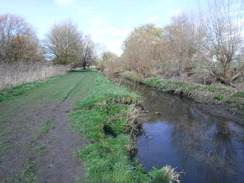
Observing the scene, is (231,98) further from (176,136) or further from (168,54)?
(168,54)

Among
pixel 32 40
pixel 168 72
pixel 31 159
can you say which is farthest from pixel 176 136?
pixel 32 40

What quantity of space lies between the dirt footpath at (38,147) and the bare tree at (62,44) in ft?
119

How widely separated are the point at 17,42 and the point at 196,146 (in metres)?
31.3

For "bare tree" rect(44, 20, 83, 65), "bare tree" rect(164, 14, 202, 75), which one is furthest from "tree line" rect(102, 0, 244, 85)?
"bare tree" rect(44, 20, 83, 65)

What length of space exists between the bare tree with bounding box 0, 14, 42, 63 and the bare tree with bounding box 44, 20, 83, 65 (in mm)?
7457

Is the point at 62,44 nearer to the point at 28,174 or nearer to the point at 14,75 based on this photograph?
the point at 14,75

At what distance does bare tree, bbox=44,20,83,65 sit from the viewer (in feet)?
132

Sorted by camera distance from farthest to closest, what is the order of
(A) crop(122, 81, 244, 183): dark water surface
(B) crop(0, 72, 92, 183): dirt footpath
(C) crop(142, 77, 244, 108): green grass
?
(C) crop(142, 77, 244, 108): green grass
(A) crop(122, 81, 244, 183): dark water surface
(B) crop(0, 72, 92, 183): dirt footpath

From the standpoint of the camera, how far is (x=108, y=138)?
A: 565 centimetres

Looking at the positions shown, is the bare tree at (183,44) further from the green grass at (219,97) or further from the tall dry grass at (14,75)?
the tall dry grass at (14,75)

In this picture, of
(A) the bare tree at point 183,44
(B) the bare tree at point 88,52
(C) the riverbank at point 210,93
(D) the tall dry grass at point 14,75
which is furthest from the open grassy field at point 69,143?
(B) the bare tree at point 88,52

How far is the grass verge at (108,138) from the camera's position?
3.63 metres

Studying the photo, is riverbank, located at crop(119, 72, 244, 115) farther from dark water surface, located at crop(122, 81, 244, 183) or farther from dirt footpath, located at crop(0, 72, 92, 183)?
dirt footpath, located at crop(0, 72, 92, 183)

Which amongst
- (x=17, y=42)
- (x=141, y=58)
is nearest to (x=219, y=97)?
(x=141, y=58)
